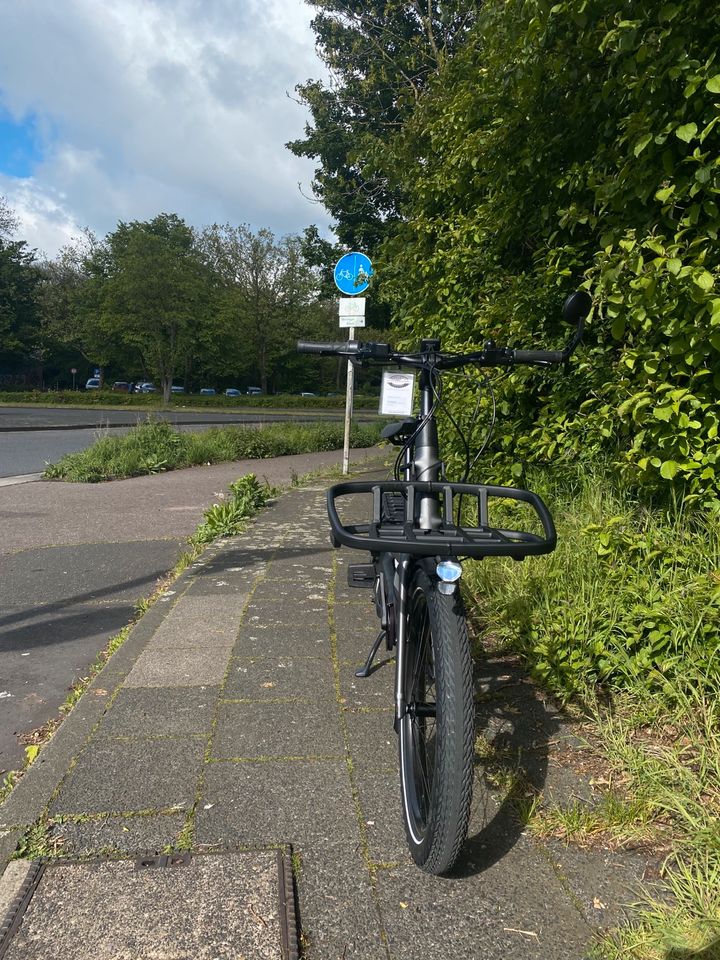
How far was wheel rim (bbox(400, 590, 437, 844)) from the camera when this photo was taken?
211cm

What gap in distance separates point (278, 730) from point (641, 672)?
1455 millimetres

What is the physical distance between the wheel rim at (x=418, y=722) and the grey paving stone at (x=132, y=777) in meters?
0.79

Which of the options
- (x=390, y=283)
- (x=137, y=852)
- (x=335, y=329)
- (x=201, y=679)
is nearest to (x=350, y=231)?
(x=390, y=283)

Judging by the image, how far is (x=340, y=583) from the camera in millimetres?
5012

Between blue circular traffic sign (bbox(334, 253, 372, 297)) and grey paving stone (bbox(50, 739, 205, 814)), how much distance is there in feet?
A: 26.8

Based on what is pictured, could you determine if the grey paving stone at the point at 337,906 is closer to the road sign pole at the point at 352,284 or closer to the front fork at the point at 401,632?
the front fork at the point at 401,632

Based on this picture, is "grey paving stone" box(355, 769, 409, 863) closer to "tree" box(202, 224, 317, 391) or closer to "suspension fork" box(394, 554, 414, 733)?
"suspension fork" box(394, 554, 414, 733)

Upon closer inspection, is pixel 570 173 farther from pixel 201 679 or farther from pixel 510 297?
pixel 201 679

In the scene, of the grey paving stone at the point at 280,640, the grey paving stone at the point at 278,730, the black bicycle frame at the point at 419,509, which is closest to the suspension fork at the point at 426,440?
the black bicycle frame at the point at 419,509

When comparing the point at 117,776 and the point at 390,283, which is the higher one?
the point at 390,283

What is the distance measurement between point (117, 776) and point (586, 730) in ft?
5.80

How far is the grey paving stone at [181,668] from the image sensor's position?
11.1 feet

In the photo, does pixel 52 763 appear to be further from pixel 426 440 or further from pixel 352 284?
pixel 352 284

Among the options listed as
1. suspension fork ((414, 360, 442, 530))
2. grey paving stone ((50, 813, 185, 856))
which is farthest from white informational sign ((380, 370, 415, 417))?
grey paving stone ((50, 813, 185, 856))
